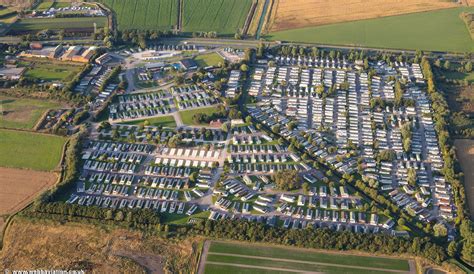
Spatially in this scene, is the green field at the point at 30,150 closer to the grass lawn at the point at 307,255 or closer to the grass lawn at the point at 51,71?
the grass lawn at the point at 51,71

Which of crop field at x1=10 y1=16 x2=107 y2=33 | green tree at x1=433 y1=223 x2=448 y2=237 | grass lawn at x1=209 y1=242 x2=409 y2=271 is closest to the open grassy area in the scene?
crop field at x1=10 y1=16 x2=107 y2=33

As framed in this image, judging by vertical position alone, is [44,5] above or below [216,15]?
below

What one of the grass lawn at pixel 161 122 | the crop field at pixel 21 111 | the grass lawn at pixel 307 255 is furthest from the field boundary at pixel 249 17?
the grass lawn at pixel 307 255

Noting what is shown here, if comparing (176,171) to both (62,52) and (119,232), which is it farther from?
(62,52)

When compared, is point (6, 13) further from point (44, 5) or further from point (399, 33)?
point (399, 33)

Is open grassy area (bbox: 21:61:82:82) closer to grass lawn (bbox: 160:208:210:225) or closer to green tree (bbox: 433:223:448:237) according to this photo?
grass lawn (bbox: 160:208:210:225)

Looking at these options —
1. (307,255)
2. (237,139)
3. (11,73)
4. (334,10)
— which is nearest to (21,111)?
(11,73)
